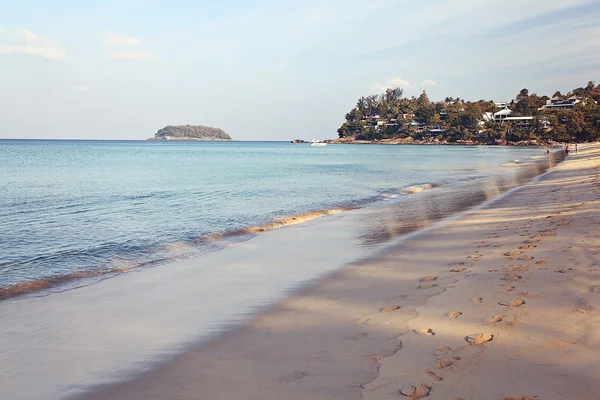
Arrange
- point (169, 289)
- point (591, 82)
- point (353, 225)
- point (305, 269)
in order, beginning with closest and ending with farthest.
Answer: point (169, 289) → point (305, 269) → point (353, 225) → point (591, 82)

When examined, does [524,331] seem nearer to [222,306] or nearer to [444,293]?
[444,293]

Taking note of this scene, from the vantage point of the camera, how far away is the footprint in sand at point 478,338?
15.3 ft

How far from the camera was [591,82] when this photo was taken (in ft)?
616

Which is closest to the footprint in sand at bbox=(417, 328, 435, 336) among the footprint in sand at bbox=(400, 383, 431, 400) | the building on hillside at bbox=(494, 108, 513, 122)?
the footprint in sand at bbox=(400, 383, 431, 400)

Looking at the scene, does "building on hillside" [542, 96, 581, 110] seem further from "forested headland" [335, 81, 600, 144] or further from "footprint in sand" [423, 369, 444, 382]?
"footprint in sand" [423, 369, 444, 382]

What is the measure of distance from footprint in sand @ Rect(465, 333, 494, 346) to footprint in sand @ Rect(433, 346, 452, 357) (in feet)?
0.98

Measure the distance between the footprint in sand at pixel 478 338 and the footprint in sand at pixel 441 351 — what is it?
0.30 m

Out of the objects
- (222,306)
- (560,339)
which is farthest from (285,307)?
(560,339)

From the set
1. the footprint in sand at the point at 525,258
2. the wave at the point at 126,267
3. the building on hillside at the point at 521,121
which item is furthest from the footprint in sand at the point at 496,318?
the building on hillside at the point at 521,121

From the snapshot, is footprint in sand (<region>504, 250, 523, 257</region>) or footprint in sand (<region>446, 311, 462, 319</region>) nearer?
footprint in sand (<region>446, 311, 462, 319</region>)

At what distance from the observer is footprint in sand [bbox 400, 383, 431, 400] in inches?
144

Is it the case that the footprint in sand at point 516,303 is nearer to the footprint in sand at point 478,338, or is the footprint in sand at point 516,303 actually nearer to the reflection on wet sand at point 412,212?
the footprint in sand at point 478,338

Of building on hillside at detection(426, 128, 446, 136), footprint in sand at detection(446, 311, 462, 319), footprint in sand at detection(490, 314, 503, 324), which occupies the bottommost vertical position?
footprint in sand at detection(446, 311, 462, 319)

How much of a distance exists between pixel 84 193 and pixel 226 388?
2372 cm
